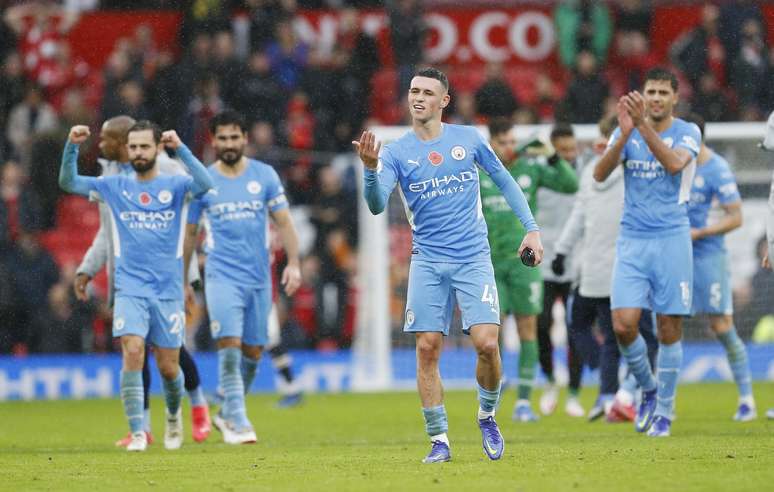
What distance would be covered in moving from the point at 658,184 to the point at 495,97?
10442 millimetres

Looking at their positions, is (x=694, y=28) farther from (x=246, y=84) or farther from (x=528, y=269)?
(x=528, y=269)

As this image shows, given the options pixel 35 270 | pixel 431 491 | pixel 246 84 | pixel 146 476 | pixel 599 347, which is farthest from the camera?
pixel 246 84

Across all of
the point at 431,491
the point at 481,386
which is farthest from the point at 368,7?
the point at 431,491

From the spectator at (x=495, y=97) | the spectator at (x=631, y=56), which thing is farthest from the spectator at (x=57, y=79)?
the spectator at (x=631, y=56)

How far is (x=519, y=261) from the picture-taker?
47.5ft

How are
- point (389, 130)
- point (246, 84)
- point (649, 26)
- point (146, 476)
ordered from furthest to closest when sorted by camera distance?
1. point (649, 26)
2. point (246, 84)
3. point (389, 130)
4. point (146, 476)

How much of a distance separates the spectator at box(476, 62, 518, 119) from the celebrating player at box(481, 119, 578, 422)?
23.8ft

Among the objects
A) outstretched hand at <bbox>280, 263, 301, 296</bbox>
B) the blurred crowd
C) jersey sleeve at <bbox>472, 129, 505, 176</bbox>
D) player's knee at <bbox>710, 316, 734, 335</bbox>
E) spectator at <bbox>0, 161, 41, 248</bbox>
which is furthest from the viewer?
spectator at <bbox>0, 161, 41, 248</bbox>

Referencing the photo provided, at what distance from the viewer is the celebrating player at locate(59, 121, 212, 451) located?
11.6m

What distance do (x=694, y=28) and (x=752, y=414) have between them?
431 inches

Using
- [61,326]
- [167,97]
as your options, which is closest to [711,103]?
[167,97]

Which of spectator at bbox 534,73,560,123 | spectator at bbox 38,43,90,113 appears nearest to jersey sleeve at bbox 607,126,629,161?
spectator at bbox 534,73,560,123

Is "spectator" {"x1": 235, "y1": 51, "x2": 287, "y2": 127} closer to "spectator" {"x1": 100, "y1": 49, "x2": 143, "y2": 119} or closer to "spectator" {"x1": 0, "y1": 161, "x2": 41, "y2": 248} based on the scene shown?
"spectator" {"x1": 100, "y1": 49, "x2": 143, "y2": 119}

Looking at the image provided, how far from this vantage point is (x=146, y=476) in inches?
369
